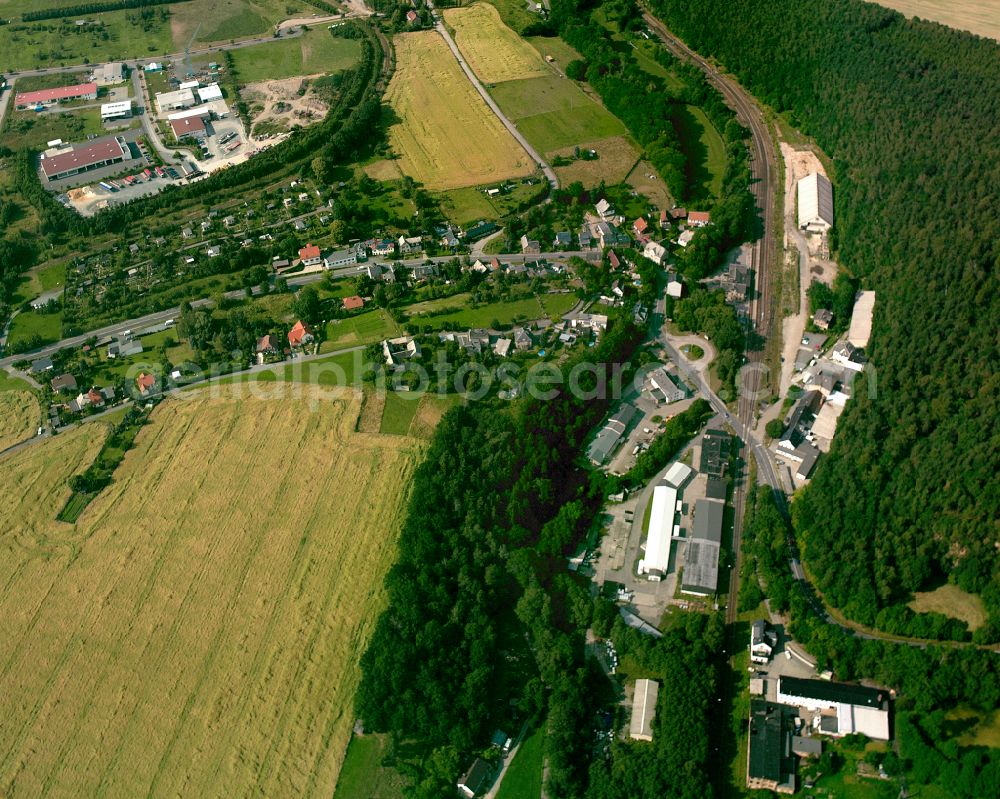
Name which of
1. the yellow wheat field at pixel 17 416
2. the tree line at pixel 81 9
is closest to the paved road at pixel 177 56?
the tree line at pixel 81 9

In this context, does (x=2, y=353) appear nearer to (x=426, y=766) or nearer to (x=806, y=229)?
(x=426, y=766)

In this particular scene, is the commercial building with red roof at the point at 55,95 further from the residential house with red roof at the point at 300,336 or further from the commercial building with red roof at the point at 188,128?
the residential house with red roof at the point at 300,336

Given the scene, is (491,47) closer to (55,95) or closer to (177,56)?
(177,56)

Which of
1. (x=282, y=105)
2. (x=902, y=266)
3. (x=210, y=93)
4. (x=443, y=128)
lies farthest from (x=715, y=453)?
(x=210, y=93)

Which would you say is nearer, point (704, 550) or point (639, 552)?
point (704, 550)

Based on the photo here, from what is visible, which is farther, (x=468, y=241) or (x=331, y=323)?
(x=468, y=241)

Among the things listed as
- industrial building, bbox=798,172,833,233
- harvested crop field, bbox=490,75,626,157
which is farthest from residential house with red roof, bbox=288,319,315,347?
industrial building, bbox=798,172,833,233

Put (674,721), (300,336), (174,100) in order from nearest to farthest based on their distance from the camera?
1. (674,721)
2. (300,336)
3. (174,100)

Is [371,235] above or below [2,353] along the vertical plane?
above

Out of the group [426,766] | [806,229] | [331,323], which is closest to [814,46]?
[806,229]
